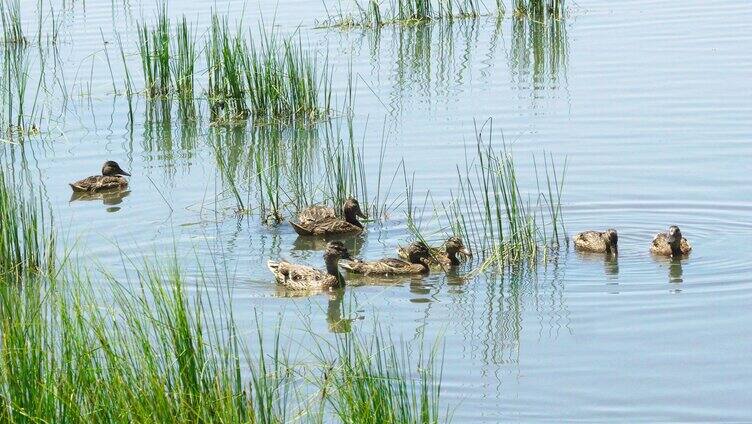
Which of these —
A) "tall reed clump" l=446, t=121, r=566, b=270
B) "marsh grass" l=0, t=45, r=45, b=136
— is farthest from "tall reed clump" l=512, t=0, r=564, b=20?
"tall reed clump" l=446, t=121, r=566, b=270

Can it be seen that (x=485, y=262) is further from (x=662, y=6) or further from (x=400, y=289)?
(x=662, y=6)

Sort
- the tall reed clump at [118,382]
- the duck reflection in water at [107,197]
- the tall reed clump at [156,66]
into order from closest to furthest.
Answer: the tall reed clump at [118,382] < the duck reflection in water at [107,197] < the tall reed clump at [156,66]

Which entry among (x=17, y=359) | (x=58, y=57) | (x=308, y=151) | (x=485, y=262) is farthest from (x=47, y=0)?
(x=17, y=359)

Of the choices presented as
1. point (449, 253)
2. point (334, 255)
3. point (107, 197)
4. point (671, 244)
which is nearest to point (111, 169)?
point (107, 197)

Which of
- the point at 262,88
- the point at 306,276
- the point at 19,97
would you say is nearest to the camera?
the point at 306,276

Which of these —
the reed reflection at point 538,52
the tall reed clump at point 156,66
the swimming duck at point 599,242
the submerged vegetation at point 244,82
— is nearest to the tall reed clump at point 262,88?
the submerged vegetation at point 244,82

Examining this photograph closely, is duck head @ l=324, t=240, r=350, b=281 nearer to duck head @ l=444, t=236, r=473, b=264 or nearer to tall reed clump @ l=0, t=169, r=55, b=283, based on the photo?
duck head @ l=444, t=236, r=473, b=264

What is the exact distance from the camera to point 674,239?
9.44m

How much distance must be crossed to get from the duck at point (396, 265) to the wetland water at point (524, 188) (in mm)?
161

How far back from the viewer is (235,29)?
753 inches

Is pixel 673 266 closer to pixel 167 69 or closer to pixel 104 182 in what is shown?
pixel 104 182

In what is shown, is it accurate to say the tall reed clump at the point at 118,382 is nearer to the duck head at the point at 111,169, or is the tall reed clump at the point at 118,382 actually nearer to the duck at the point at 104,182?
the duck at the point at 104,182

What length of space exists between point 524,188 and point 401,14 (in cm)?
978

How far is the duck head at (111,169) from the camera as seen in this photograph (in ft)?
40.9
